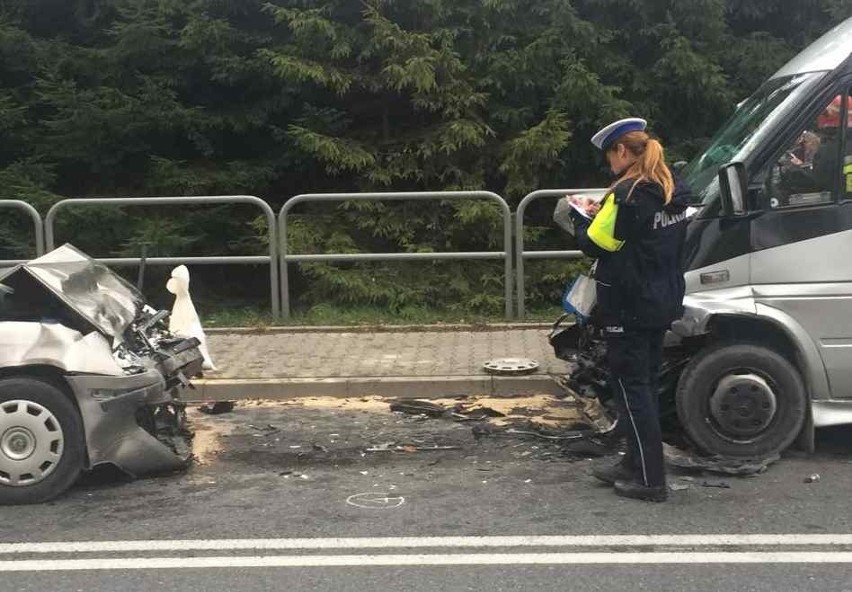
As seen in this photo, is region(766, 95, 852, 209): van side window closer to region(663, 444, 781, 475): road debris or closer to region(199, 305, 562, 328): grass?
region(663, 444, 781, 475): road debris

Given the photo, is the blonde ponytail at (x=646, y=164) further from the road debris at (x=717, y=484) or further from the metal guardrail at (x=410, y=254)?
the metal guardrail at (x=410, y=254)

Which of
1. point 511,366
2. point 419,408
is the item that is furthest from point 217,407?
point 511,366

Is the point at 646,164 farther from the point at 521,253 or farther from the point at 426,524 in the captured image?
the point at 521,253

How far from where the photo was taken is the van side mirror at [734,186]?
496 cm

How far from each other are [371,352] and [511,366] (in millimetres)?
1403

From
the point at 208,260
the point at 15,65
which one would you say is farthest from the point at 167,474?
the point at 15,65

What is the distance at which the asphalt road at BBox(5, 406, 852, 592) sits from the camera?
152 inches

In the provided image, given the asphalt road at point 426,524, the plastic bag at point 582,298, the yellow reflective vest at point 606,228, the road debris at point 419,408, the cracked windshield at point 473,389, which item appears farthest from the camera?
the road debris at point 419,408

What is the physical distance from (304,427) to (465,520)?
2.05m

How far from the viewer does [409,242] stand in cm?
1077

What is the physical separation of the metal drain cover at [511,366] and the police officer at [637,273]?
231 cm

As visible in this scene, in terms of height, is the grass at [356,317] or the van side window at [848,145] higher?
the van side window at [848,145]

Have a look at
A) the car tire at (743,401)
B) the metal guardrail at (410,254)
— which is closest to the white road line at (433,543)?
the car tire at (743,401)

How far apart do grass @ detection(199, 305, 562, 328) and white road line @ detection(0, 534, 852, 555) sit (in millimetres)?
4895
